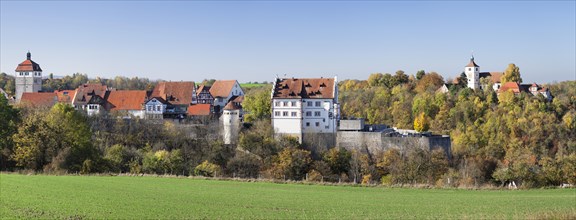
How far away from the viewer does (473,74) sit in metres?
93.1

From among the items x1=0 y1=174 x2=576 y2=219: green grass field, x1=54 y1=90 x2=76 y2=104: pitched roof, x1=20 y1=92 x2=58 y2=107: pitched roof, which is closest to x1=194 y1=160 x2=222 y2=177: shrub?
x1=0 y1=174 x2=576 y2=219: green grass field

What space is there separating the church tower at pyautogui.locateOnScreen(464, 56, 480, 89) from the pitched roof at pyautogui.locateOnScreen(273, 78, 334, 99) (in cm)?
4653

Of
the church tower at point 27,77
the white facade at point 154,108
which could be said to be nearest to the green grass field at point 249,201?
the white facade at point 154,108

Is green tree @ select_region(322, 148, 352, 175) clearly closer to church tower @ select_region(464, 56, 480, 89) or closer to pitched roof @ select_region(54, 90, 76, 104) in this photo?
pitched roof @ select_region(54, 90, 76, 104)

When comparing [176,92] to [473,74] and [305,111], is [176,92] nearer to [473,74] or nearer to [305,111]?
[305,111]

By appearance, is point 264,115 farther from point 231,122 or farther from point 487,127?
point 487,127

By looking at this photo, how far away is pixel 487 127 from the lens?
2945 inches

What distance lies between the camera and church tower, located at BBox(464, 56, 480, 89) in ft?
306

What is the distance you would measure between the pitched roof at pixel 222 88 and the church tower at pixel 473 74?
40.6m

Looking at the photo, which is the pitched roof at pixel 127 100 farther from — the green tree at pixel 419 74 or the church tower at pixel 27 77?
the green tree at pixel 419 74

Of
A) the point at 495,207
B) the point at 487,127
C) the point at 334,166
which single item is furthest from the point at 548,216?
the point at 487,127

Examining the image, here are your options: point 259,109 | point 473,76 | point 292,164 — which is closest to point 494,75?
point 473,76

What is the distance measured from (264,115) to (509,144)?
3150 cm

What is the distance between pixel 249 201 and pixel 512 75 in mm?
79409
